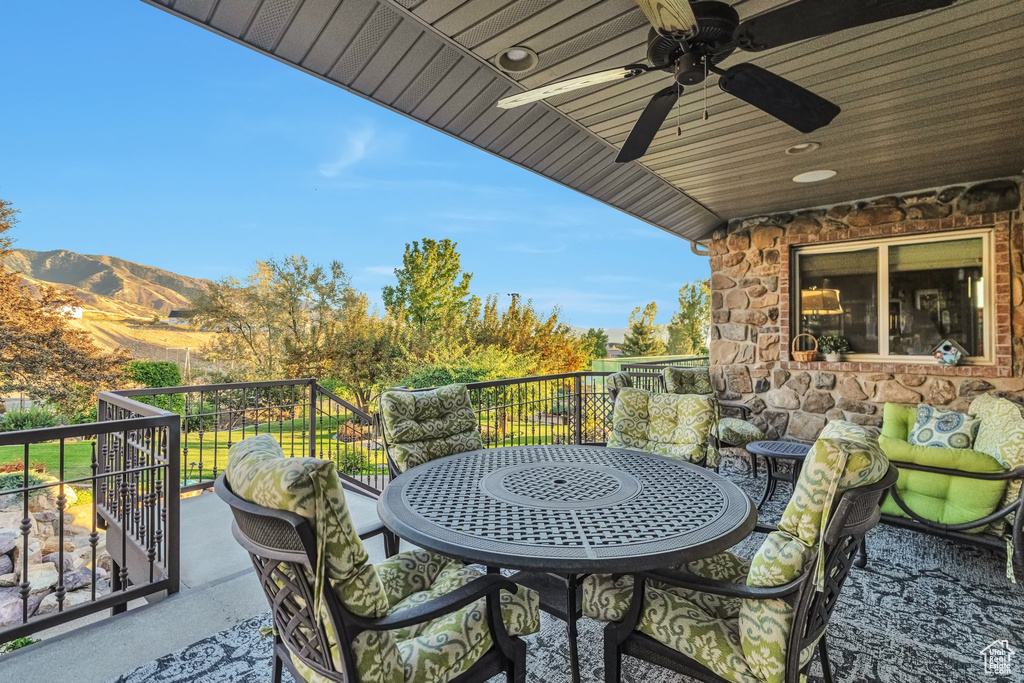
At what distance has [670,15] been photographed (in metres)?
1.43

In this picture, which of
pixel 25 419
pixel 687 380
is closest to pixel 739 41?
pixel 687 380

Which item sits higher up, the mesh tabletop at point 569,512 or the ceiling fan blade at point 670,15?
the ceiling fan blade at point 670,15

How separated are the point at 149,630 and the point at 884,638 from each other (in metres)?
3.22

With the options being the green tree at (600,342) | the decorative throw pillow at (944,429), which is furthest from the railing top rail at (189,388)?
→ the green tree at (600,342)

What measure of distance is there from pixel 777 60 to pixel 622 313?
17282 mm

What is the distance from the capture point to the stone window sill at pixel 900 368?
12.5 ft

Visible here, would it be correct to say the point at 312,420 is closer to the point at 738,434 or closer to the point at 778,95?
the point at 738,434

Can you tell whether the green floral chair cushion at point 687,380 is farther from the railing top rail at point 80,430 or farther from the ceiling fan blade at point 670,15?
the railing top rail at point 80,430

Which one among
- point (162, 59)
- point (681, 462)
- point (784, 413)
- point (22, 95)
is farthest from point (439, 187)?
point (681, 462)

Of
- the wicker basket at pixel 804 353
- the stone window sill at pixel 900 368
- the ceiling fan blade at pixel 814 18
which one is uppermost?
the ceiling fan blade at pixel 814 18

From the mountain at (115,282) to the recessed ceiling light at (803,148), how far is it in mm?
12742

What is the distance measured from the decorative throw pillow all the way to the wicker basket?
1.32 metres

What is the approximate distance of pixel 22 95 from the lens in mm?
14430

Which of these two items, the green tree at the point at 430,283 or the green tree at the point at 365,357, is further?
the green tree at the point at 430,283
